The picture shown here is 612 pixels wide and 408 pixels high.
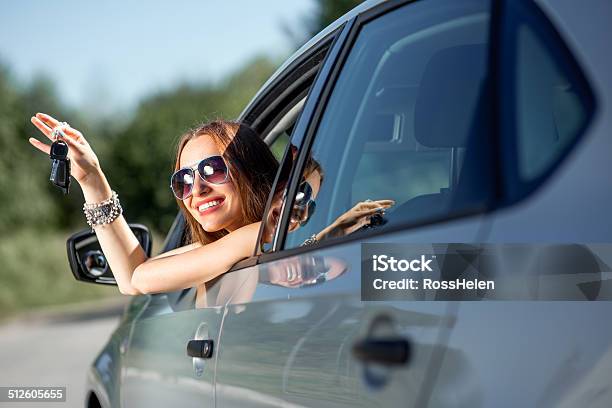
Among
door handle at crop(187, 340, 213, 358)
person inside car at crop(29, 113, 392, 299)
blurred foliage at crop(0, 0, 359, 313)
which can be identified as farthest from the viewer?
blurred foliage at crop(0, 0, 359, 313)

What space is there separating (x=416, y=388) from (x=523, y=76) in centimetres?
47

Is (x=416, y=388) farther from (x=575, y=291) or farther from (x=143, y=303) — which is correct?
(x=143, y=303)

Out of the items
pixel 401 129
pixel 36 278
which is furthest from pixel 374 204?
pixel 36 278

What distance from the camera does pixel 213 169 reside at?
9.62 feet

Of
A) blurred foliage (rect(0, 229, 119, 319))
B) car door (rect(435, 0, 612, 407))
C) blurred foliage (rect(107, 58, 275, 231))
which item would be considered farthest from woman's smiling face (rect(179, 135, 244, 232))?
blurred foliage (rect(107, 58, 275, 231))

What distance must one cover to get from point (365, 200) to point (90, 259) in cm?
180

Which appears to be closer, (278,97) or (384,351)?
(384,351)

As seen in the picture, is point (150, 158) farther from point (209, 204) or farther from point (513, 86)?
point (513, 86)

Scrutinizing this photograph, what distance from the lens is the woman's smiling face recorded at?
2.93m

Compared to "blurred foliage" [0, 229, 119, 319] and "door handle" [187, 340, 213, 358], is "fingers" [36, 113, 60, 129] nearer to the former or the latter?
"door handle" [187, 340, 213, 358]

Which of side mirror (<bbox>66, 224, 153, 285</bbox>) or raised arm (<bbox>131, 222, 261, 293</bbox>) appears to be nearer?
raised arm (<bbox>131, 222, 261, 293</bbox>)

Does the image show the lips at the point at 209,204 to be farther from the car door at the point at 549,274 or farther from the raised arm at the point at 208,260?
the car door at the point at 549,274

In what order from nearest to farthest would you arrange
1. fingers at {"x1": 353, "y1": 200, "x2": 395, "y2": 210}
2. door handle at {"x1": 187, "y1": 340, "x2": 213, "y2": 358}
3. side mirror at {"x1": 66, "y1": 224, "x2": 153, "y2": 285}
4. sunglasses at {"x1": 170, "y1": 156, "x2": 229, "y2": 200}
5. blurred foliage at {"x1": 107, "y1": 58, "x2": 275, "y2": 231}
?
fingers at {"x1": 353, "y1": 200, "x2": 395, "y2": 210} < door handle at {"x1": 187, "y1": 340, "x2": 213, "y2": 358} < sunglasses at {"x1": 170, "y1": 156, "x2": 229, "y2": 200} < side mirror at {"x1": 66, "y1": 224, "x2": 153, "y2": 285} < blurred foliage at {"x1": 107, "y1": 58, "x2": 275, "y2": 231}

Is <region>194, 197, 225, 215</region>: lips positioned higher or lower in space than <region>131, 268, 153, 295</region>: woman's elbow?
higher
